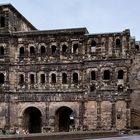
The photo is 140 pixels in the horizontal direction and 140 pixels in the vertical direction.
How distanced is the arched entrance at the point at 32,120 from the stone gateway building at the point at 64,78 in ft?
0.37

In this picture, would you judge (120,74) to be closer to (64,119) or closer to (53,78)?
(53,78)

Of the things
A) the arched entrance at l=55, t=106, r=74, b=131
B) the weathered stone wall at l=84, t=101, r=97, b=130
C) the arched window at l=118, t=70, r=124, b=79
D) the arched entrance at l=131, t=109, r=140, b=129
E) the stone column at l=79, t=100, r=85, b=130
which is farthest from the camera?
the arched entrance at l=55, t=106, r=74, b=131

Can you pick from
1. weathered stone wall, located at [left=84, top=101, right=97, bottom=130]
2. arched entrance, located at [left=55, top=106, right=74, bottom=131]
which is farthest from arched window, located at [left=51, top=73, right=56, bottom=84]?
weathered stone wall, located at [left=84, top=101, right=97, bottom=130]

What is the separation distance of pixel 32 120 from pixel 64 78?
6828 millimetres

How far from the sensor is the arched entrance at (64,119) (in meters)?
45.0

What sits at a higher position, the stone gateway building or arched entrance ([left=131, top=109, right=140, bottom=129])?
the stone gateway building

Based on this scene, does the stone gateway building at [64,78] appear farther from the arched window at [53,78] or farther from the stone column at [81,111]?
the arched window at [53,78]

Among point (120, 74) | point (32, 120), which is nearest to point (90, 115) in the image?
point (120, 74)

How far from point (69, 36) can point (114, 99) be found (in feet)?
25.9

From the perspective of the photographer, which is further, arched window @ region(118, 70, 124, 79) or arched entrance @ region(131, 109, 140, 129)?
arched entrance @ region(131, 109, 140, 129)

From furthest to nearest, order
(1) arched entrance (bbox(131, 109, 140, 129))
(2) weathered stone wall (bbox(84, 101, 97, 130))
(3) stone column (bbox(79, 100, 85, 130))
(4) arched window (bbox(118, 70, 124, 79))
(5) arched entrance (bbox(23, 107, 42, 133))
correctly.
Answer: (5) arched entrance (bbox(23, 107, 42, 133))
(1) arched entrance (bbox(131, 109, 140, 129))
(3) stone column (bbox(79, 100, 85, 130))
(4) arched window (bbox(118, 70, 124, 79))
(2) weathered stone wall (bbox(84, 101, 97, 130))

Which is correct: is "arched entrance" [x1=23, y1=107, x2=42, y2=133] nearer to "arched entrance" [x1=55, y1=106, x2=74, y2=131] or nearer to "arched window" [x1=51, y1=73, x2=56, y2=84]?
"arched entrance" [x1=55, y1=106, x2=74, y2=131]

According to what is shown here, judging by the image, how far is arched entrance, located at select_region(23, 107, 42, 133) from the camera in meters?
45.8

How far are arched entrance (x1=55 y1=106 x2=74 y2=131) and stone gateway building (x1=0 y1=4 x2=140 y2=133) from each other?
0.11m
